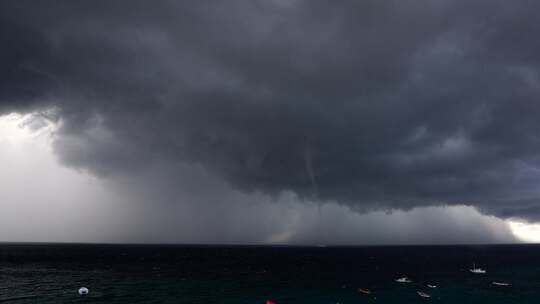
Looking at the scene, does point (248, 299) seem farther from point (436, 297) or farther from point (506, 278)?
point (506, 278)

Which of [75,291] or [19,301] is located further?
[75,291]

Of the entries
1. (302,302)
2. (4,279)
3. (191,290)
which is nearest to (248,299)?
(302,302)

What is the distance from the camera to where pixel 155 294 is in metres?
102

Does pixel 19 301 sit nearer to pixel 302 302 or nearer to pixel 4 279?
pixel 4 279

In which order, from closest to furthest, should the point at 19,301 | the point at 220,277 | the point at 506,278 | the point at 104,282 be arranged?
the point at 19,301
the point at 104,282
the point at 220,277
the point at 506,278

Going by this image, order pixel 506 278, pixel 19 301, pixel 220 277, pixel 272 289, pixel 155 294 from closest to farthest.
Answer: pixel 19 301 → pixel 155 294 → pixel 272 289 → pixel 220 277 → pixel 506 278

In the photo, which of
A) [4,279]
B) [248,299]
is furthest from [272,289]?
[4,279]

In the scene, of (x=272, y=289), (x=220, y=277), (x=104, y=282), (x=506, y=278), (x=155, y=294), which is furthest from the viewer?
(x=506, y=278)

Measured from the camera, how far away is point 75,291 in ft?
348

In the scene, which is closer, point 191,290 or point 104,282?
point 191,290

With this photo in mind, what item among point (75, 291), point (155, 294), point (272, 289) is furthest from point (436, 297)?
point (75, 291)

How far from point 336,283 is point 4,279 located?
11115 cm

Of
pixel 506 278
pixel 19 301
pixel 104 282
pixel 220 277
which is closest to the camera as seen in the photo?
pixel 19 301

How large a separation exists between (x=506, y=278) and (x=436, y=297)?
225 feet
